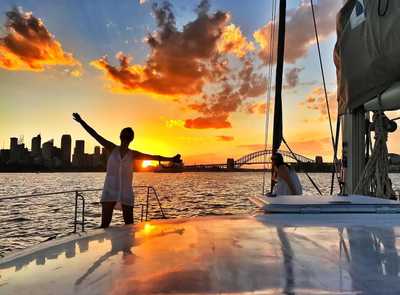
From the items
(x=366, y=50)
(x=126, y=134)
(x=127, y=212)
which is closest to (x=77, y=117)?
(x=126, y=134)

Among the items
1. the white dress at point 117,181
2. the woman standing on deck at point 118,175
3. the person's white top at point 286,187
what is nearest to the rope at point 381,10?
the woman standing on deck at point 118,175

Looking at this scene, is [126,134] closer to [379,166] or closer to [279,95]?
[279,95]

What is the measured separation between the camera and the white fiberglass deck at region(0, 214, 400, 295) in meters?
1.60

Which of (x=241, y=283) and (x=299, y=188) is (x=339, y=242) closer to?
(x=241, y=283)

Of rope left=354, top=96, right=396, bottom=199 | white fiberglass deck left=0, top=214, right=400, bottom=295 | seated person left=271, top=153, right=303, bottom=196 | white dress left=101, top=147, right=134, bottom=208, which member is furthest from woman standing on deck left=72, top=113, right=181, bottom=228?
rope left=354, top=96, right=396, bottom=199

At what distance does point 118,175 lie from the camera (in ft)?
13.4

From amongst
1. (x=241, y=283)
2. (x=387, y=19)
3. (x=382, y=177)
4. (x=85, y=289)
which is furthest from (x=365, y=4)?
(x=85, y=289)

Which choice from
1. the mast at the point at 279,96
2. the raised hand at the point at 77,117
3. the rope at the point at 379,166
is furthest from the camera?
the mast at the point at 279,96

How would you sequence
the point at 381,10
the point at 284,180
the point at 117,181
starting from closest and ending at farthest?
the point at 381,10, the point at 117,181, the point at 284,180

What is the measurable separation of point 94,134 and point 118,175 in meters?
0.48

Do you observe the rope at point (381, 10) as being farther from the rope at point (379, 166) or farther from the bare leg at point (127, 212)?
the bare leg at point (127, 212)

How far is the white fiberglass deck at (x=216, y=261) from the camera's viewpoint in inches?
63.0

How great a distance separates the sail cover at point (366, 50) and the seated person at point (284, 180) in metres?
1.15

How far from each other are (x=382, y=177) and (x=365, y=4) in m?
2.09
